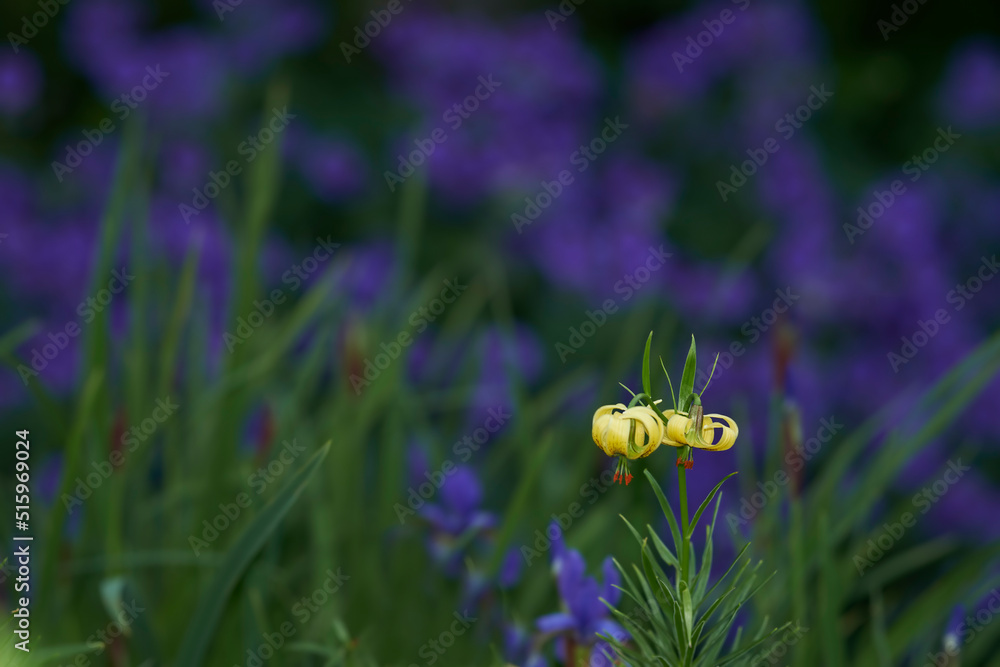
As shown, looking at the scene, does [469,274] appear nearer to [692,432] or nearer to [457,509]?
[457,509]

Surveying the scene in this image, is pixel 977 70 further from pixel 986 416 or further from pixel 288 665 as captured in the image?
pixel 288 665

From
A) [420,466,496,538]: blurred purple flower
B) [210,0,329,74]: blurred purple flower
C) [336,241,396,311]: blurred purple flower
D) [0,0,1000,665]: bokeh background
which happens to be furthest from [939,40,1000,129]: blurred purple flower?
[420,466,496,538]: blurred purple flower

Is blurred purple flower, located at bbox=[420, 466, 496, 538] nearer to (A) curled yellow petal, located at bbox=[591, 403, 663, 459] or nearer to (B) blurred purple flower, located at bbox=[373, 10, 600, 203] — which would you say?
(A) curled yellow petal, located at bbox=[591, 403, 663, 459]

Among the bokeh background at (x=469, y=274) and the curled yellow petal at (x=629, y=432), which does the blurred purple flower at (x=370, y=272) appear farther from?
the curled yellow petal at (x=629, y=432)

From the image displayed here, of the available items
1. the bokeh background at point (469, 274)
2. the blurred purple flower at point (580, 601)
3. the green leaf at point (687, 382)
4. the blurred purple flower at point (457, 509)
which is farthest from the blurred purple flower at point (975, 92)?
the green leaf at point (687, 382)

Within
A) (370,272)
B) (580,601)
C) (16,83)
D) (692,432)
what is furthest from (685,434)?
(16,83)

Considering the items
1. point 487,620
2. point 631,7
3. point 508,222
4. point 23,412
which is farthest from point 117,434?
point 631,7
